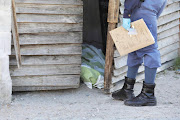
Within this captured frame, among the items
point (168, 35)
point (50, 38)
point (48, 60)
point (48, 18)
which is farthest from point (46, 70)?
point (168, 35)

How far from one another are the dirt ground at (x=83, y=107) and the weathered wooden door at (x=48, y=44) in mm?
190

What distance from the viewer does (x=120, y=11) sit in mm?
4586

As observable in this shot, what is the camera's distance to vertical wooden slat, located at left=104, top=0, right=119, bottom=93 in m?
4.34

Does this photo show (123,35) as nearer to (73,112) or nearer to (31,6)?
(73,112)

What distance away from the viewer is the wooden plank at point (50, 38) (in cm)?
453

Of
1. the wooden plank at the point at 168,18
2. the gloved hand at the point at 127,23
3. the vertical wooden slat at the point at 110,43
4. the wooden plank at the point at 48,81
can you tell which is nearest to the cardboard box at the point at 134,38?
the gloved hand at the point at 127,23

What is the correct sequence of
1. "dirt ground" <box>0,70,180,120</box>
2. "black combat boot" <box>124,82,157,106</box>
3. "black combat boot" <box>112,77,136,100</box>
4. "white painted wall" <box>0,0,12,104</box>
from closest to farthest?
"dirt ground" <box>0,70,180,120</box>, "white painted wall" <box>0,0,12,104</box>, "black combat boot" <box>124,82,157,106</box>, "black combat boot" <box>112,77,136,100</box>

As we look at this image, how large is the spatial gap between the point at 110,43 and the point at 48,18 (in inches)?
36.8

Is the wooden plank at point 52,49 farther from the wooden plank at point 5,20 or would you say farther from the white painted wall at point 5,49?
the wooden plank at point 5,20

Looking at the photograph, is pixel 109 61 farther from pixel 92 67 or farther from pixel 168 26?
pixel 168 26

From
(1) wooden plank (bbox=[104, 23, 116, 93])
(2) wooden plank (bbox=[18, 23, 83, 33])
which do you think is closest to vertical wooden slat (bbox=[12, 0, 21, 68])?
(2) wooden plank (bbox=[18, 23, 83, 33])

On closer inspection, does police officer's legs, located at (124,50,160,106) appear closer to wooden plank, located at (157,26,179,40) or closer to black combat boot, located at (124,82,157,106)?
black combat boot, located at (124,82,157,106)

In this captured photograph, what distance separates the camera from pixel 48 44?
15.2 ft

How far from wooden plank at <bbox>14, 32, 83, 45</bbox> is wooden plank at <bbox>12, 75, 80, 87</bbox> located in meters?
0.51
